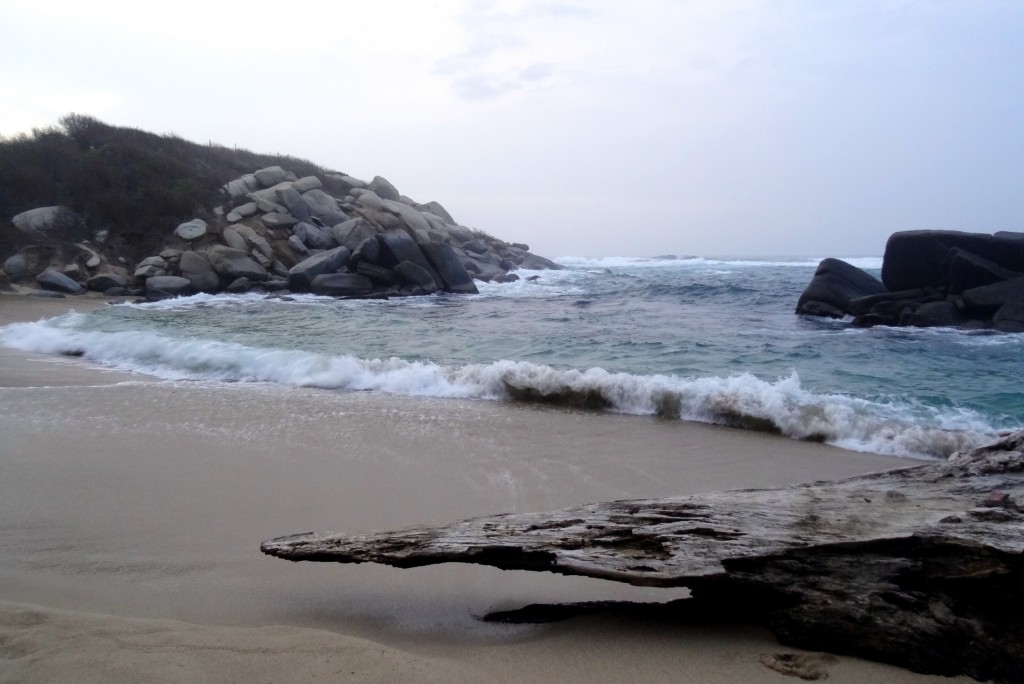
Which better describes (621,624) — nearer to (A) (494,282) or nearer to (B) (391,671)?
(B) (391,671)

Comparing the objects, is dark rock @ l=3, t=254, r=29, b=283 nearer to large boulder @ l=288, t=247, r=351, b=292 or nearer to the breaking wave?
large boulder @ l=288, t=247, r=351, b=292

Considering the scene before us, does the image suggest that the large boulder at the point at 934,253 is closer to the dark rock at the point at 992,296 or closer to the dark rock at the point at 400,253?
the dark rock at the point at 992,296

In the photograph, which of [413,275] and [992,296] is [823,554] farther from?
[413,275]

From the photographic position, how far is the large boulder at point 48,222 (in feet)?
68.0

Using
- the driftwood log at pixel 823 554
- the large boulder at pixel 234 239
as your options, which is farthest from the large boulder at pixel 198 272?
the driftwood log at pixel 823 554

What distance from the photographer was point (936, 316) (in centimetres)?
1464

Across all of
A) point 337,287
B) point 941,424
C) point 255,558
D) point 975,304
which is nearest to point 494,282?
point 337,287

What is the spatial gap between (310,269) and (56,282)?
683cm

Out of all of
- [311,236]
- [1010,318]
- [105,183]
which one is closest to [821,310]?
[1010,318]

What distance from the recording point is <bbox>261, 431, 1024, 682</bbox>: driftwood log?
220 cm

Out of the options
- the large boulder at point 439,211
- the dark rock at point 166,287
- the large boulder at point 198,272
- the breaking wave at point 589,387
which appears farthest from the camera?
the large boulder at point 439,211

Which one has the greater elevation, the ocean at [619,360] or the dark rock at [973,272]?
the dark rock at [973,272]

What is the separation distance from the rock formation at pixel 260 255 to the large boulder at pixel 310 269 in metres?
0.03

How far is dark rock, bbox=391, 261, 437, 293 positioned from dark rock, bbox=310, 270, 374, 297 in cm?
127
